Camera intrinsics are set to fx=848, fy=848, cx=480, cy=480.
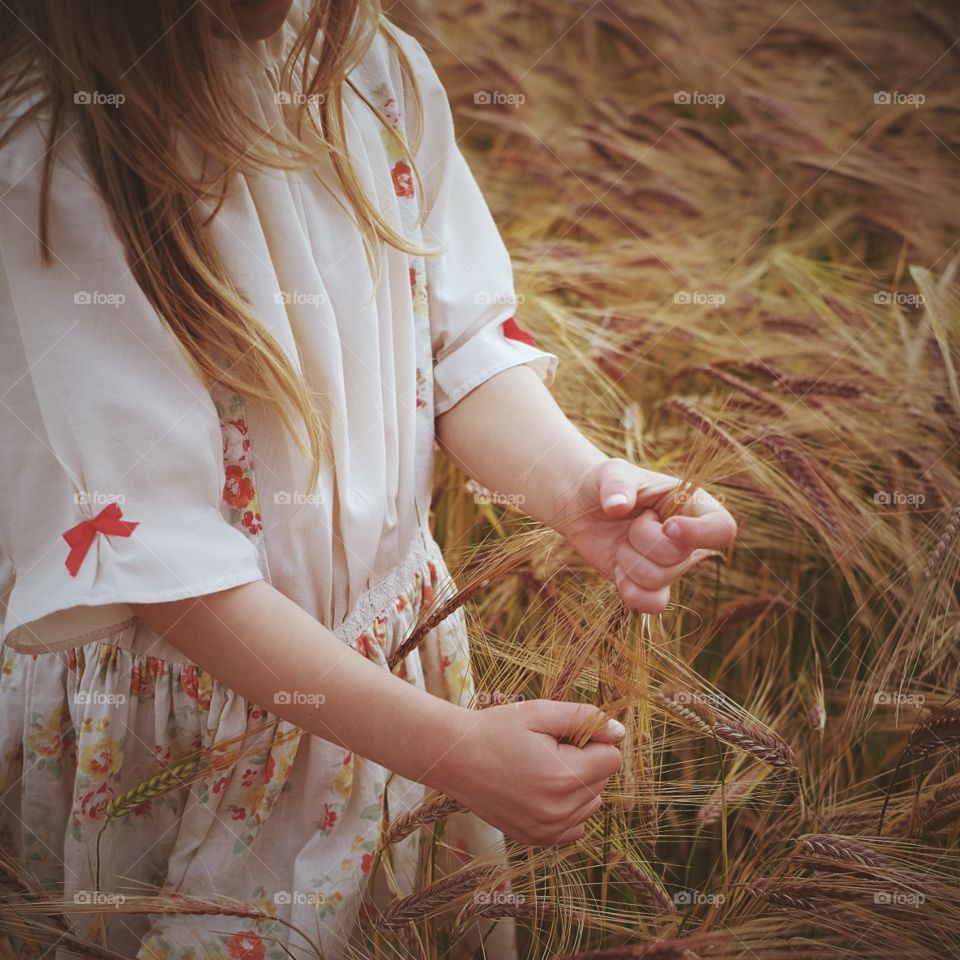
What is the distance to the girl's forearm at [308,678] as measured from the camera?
1.42 feet

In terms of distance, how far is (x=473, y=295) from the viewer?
0.60m

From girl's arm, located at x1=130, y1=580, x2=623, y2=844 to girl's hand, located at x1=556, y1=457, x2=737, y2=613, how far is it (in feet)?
0.28

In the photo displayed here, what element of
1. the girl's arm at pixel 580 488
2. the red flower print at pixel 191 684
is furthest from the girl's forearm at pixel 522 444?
the red flower print at pixel 191 684

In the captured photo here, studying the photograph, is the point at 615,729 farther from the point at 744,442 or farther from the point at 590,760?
the point at 744,442

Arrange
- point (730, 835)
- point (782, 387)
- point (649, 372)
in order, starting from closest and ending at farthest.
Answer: point (730, 835), point (782, 387), point (649, 372)

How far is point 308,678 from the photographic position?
0.44m

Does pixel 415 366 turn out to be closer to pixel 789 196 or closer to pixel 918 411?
pixel 918 411

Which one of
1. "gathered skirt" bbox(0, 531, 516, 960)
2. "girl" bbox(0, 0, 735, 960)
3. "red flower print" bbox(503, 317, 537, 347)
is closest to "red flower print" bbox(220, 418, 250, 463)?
"girl" bbox(0, 0, 735, 960)

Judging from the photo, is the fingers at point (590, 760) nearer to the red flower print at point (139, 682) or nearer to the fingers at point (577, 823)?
the fingers at point (577, 823)

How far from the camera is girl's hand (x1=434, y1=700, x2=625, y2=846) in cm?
45

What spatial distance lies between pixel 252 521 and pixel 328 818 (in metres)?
0.20

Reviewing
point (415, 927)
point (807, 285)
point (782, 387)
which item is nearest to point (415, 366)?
point (415, 927)

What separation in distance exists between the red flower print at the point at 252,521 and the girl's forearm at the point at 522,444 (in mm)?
168

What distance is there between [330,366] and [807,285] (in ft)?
2.31
